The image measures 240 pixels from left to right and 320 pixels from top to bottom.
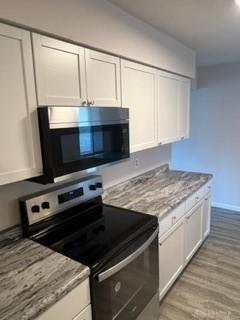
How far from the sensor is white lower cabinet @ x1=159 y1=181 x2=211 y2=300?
1.99 meters

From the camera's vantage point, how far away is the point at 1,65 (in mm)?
1146

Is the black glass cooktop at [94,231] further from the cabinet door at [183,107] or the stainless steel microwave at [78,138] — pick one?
the cabinet door at [183,107]

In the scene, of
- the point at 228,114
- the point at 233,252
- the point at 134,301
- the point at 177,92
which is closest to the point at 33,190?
the point at 134,301

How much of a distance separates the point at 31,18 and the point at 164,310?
2.37 meters

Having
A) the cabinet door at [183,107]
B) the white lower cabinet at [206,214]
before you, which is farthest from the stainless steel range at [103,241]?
the cabinet door at [183,107]

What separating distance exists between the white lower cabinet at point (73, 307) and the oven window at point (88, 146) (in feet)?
2.03

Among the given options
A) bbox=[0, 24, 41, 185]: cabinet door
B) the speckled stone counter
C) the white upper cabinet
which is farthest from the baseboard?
bbox=[0, 24, 41, 185]: cabinet door

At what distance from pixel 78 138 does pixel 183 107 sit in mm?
1890

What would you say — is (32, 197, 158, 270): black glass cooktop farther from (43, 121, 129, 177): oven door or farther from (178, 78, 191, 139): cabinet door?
(178, 78, 191, 139): cabinet door

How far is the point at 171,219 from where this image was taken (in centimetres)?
203

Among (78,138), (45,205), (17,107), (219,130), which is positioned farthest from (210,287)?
(219,130)

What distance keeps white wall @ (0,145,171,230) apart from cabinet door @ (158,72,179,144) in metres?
0.35

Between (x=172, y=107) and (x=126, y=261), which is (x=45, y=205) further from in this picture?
(x=172, y=107)

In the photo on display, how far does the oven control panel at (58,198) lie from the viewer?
1.52m
